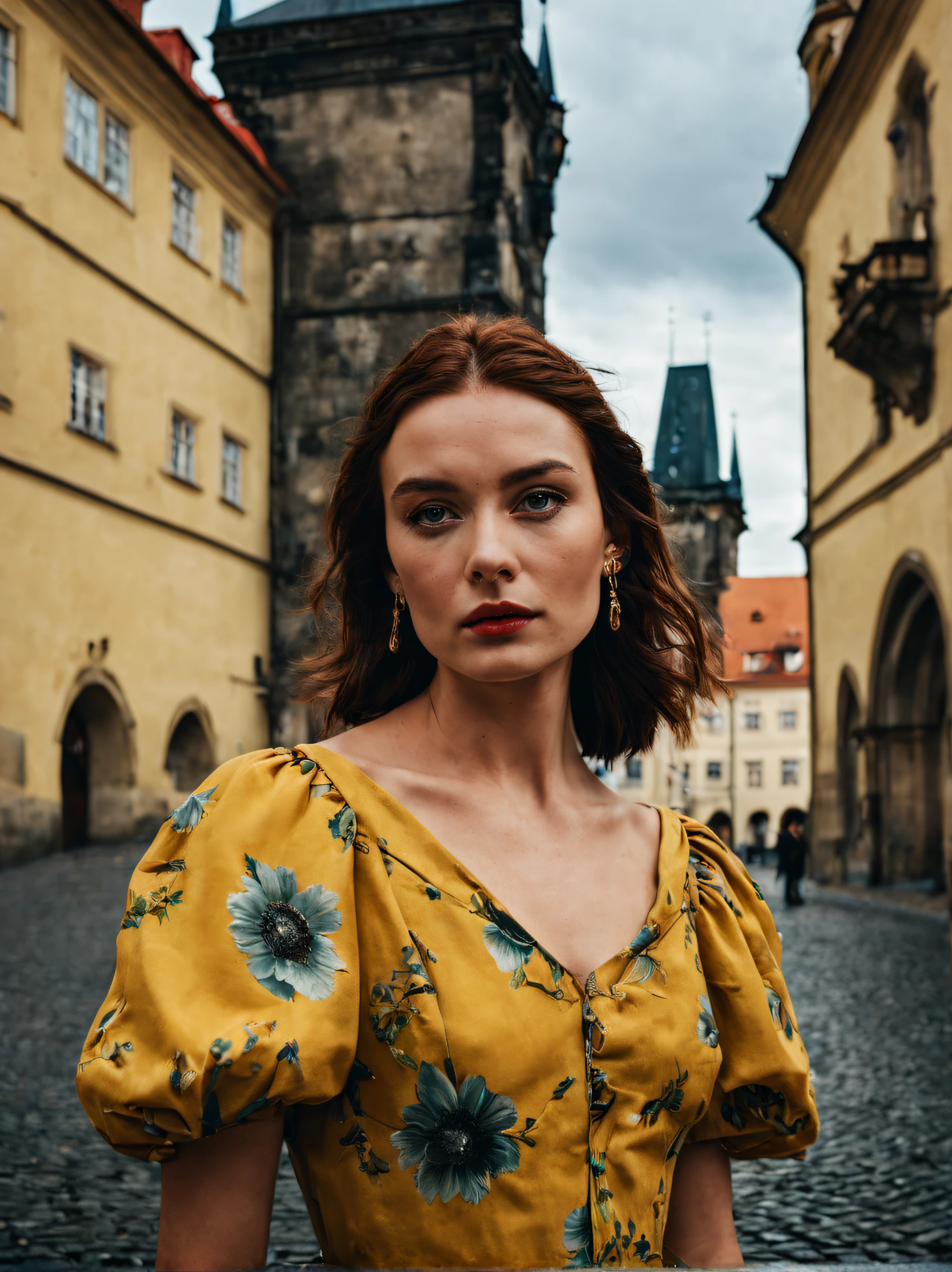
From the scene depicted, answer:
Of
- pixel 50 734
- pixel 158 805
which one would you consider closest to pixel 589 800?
pixel 50 734

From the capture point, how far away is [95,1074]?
1.20m

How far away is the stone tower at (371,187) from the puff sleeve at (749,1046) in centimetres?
2001

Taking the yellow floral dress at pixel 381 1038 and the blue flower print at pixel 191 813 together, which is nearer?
the yellow floral dress at pixel 381 1038

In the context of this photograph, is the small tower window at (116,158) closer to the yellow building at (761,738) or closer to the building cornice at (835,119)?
the building cornice at (835,119)

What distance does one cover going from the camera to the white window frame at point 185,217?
697 inches

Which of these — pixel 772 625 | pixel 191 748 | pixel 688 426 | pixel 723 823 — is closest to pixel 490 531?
pixel 191 748

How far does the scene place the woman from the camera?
3.95ft

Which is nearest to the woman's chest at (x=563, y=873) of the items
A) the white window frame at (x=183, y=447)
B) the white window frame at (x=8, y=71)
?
the white window frame at (x=8, y=71)

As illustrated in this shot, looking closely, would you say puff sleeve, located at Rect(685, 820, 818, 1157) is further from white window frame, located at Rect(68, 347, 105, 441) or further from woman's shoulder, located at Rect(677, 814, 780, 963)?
white window frame, located at Rect(68, 347, 105, 441)

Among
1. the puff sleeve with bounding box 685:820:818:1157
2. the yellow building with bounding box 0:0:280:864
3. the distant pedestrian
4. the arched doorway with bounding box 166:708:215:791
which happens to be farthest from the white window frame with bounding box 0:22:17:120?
the puff sleeve with bounding box 685:820:818:1157

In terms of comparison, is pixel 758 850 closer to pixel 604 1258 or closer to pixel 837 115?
pixel 837 115

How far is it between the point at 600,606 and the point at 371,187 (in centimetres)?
2196

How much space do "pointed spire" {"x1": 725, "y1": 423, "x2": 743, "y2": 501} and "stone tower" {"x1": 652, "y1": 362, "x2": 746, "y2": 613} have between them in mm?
20

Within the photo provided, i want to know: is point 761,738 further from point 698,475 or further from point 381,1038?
point 381,1038
